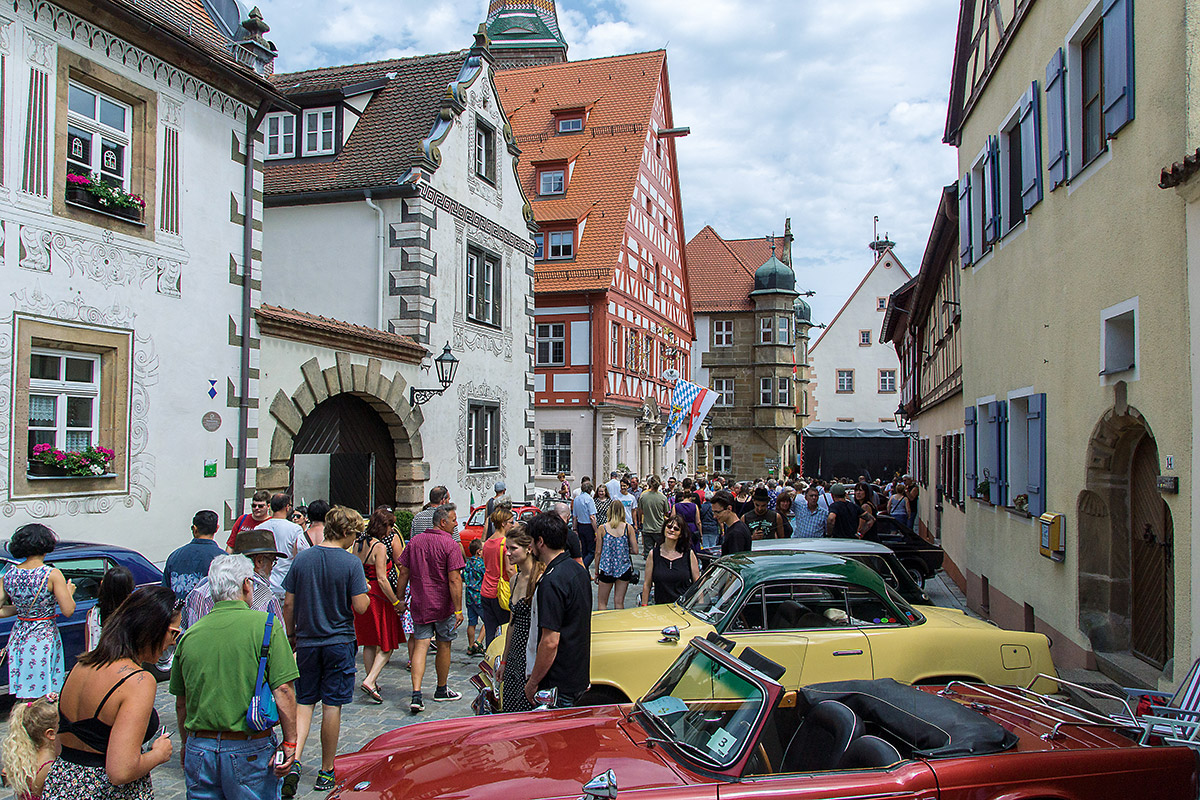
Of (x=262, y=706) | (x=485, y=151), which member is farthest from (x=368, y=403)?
(x=262, y=706)

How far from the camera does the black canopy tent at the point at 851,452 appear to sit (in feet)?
132

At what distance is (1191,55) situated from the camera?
18.9 ft

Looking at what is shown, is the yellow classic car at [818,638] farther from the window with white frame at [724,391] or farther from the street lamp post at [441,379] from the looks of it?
the window with white frame at [724,391]

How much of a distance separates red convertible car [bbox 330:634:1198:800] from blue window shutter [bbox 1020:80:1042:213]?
21.6 feet

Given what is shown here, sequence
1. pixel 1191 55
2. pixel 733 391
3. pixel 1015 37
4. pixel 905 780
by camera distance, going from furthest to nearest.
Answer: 1. pixel 733 391
2. pixel 1015 37
3. pixel 1191 55
4. pixel 905 780

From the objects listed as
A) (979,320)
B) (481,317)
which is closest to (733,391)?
(481,317)

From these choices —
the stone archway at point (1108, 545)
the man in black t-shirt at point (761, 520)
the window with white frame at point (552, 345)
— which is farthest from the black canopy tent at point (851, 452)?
the stone archway at point (1108, 545)

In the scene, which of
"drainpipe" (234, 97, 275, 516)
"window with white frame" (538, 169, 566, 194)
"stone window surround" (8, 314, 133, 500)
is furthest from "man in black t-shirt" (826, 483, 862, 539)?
"window with white frame" (538, 169, 566, 194)

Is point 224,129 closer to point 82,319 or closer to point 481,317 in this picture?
point 82,319

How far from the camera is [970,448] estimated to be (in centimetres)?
1340

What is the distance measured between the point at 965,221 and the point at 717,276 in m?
37.4

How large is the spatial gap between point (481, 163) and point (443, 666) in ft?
42.1

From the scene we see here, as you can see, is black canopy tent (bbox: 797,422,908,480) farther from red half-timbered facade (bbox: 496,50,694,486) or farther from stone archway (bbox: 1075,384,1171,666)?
stone archway (bbox: 1075,384,1171,666)

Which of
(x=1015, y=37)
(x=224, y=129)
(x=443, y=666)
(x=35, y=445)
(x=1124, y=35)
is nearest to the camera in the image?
(x=1124, y=35)
